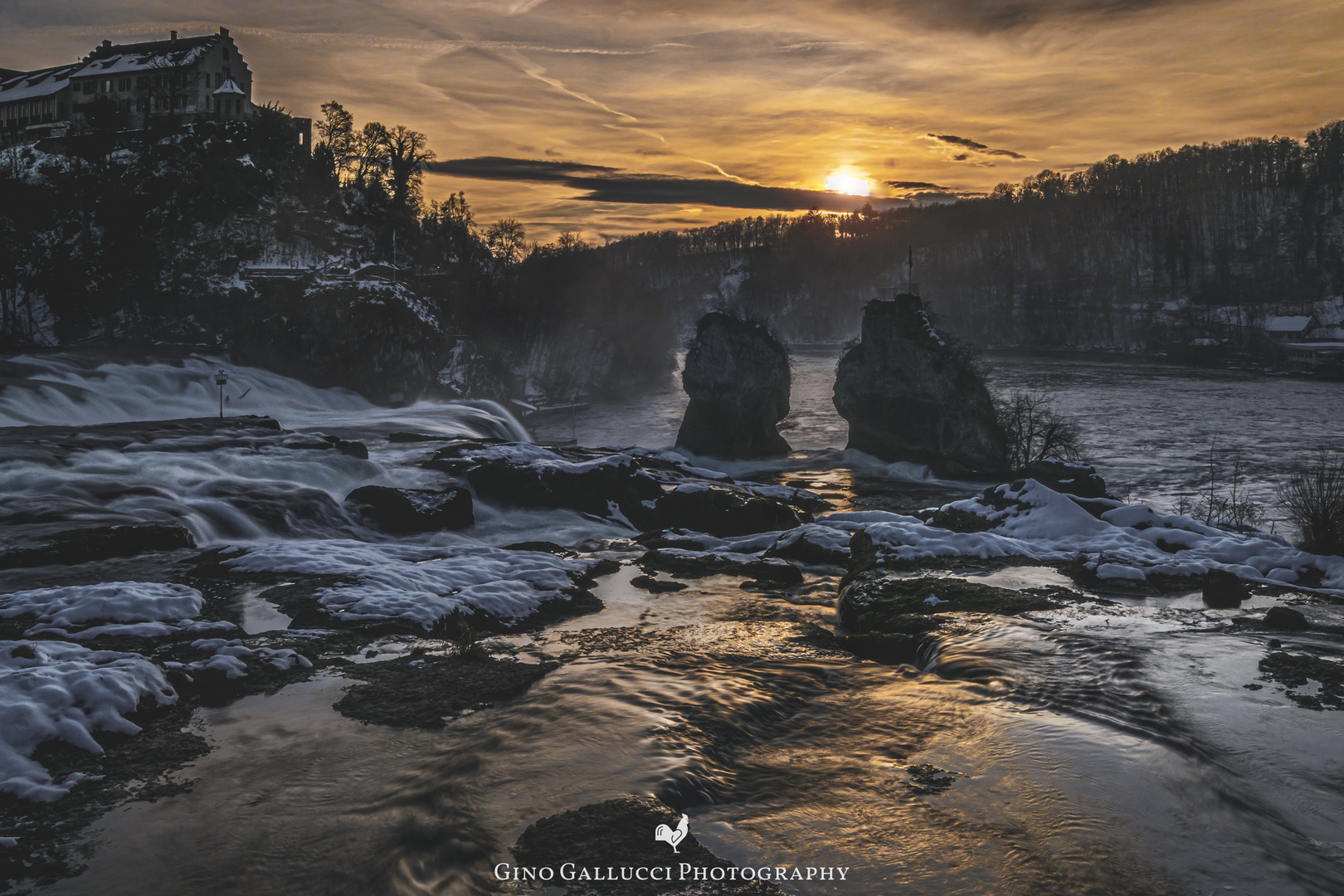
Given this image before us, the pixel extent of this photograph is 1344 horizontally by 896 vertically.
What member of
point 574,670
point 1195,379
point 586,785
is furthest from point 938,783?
point 1195,379

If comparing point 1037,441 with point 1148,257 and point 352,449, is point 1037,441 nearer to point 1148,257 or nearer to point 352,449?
point 352,449

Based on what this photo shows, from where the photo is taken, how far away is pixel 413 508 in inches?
969

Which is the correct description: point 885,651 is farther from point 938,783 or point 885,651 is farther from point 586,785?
point 586,785

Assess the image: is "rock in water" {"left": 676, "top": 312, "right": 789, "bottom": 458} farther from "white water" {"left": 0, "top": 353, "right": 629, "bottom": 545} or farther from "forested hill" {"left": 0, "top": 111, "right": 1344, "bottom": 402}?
"white water" {"left": 0, "top": 353, "right": 629, "bottom": 545}

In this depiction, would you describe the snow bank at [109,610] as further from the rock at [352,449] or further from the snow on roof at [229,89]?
the snow on roof at [229,89]

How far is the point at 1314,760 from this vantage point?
347 inches

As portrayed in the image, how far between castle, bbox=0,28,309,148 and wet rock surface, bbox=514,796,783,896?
86.9 m

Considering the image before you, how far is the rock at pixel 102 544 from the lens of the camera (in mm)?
14625

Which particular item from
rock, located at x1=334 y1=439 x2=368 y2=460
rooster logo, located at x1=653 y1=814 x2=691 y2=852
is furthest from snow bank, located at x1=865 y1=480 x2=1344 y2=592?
rock, located at x1=334 y1=439 x2=368 y2=460

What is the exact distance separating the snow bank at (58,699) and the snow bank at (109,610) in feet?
2.93

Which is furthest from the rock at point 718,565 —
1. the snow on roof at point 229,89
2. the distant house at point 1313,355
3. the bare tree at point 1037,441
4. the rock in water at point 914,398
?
the distant house at point 1313,355

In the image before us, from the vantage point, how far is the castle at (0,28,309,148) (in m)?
77.9

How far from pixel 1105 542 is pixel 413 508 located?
1864cm

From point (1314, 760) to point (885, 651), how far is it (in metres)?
5.32
